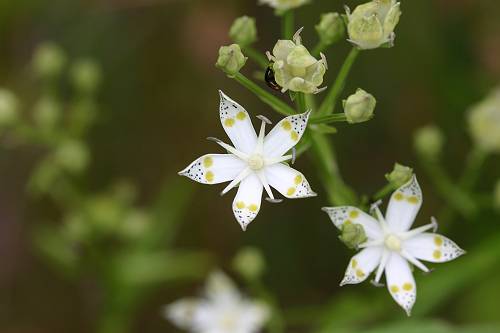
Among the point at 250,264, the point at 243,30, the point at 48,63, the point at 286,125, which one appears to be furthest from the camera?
the point at 48,63

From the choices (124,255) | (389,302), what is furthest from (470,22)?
(124,255)

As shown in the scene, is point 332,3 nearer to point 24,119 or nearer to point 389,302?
point 389,302

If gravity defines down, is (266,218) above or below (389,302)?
above

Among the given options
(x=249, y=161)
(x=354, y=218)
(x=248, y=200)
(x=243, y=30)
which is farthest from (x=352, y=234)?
(x=243, y=30)

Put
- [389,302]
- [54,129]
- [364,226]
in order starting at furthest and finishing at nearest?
[54,129], [389,302], [364,226]

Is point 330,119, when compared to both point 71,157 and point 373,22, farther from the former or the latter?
point 71,157

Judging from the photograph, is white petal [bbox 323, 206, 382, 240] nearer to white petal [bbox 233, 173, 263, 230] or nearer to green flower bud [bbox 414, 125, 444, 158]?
white petal [bbox 233, 173, 263, 230]
